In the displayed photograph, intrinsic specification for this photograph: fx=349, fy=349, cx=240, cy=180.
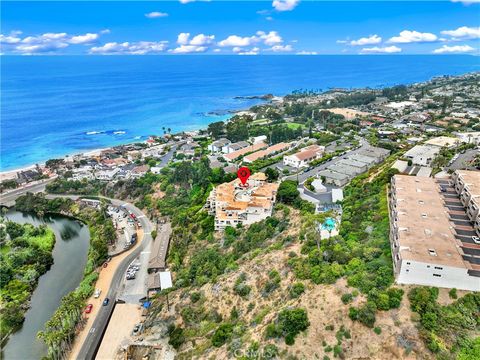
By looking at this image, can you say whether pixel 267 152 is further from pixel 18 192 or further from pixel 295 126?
pixel 18 192

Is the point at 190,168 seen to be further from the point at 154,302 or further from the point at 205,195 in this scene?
the point at 154,302

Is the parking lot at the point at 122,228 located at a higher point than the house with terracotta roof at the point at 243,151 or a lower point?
lower

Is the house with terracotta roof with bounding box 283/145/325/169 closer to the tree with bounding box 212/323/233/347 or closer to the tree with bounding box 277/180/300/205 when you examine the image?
the tree with bounding box 277/180/300/205

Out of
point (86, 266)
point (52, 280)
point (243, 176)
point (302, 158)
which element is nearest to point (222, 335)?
point (86, 266)

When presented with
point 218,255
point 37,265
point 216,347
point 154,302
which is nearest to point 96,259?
point 37,265

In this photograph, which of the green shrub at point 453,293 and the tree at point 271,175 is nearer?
the green shrub at point 453,293

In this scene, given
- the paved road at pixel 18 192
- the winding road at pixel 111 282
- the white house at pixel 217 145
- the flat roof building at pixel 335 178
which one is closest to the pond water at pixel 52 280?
the paved road at pixel 18 192

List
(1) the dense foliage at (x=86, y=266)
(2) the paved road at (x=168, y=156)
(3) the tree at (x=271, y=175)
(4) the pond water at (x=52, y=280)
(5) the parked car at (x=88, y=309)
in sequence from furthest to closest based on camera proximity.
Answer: (2) the paved road at (x=168, y=156), (3) the tree at (x=271, y=175), (5) the parked car at (x=88, y=309), (4) the pond water at (x=52, y=280), (1) the dense foliage at (x=86, y=266)

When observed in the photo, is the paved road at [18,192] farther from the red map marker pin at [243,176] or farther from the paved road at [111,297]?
the red map marker pin at [243,176]
